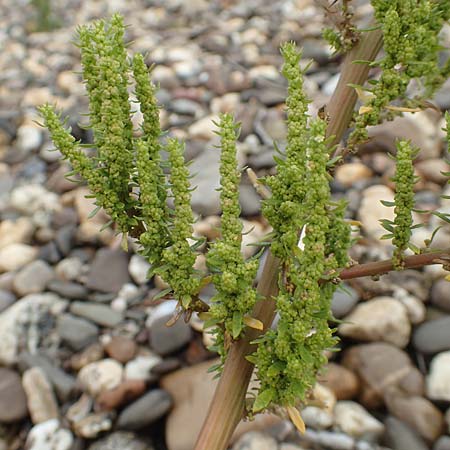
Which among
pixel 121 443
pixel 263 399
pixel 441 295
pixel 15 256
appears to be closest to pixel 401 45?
pixel 263 399

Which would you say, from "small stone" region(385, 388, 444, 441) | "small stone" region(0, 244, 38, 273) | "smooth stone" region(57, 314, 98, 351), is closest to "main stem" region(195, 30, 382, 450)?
"small stone" region(385, 388, 444, 441)

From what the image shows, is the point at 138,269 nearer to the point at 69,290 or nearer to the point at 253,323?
the point at 69,290

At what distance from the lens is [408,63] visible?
130cm

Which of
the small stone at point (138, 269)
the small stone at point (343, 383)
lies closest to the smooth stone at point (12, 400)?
the small stone at point (138, 269)

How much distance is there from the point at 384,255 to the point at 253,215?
84 cm

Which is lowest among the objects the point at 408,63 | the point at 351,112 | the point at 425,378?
the point at 425,378

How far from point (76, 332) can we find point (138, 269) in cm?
52

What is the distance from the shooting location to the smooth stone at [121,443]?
2461 mm

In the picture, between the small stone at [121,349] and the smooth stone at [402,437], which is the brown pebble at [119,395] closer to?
the small stone at [121,349]

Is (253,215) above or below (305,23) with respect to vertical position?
below

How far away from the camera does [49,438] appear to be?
8.39ft

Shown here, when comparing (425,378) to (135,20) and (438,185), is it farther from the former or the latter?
(135,20)

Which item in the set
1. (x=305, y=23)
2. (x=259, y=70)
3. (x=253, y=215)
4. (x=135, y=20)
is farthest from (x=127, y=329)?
(x=135, y=20)

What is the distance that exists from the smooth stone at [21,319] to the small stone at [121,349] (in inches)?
17.3
